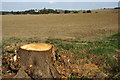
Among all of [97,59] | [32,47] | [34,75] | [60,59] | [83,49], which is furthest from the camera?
[83,49]

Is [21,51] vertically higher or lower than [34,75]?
higher

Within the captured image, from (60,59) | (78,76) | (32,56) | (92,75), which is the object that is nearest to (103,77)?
(92,75)

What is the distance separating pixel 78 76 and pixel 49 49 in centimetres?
129

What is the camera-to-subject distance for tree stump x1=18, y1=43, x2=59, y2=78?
4797 millimetres

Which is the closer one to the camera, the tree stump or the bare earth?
the tree stump

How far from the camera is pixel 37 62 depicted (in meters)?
4.86

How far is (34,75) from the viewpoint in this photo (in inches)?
185

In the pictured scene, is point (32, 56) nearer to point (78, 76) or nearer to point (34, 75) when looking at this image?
point (34, 75)

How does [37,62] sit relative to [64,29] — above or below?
below

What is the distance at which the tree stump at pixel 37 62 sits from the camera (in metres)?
4.80

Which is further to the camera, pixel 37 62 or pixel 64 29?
pixel 64 29

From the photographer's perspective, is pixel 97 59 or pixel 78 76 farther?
pixel 97 59

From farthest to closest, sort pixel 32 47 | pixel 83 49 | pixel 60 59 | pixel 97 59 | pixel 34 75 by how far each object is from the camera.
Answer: pixel 83 49 → pixel 97 59 → pixel 60 59 → pixel 32 47 → pixel 34 75

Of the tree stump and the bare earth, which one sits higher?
the bare earth
